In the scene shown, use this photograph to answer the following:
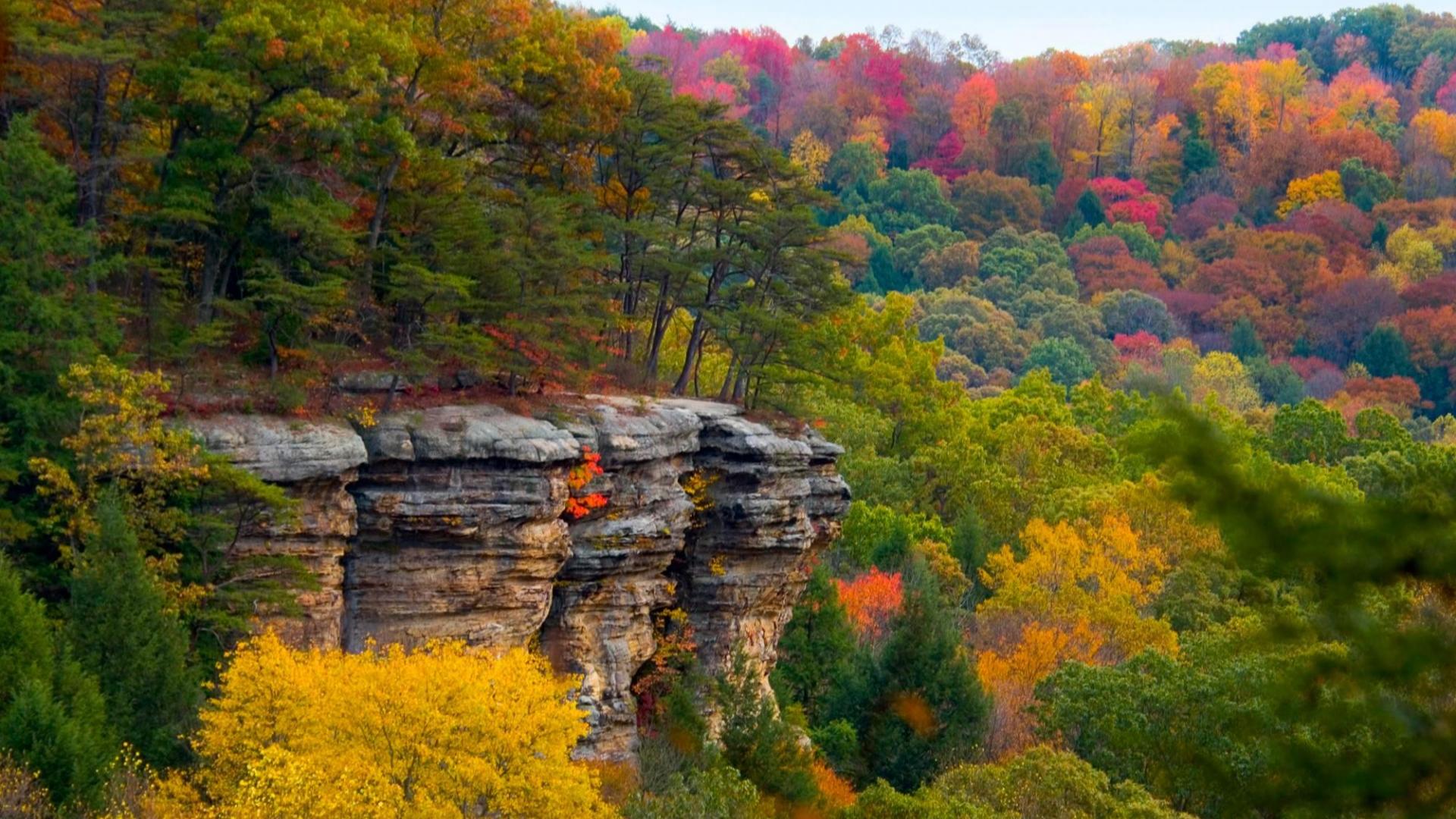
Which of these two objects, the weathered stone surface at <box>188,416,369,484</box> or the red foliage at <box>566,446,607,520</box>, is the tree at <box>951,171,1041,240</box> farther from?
the weathered stone surface at <box>188,416,369,484</box>

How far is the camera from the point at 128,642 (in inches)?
727

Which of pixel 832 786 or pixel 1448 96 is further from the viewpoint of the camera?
pixel 1448 96

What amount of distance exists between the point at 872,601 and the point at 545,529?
60.1 ft

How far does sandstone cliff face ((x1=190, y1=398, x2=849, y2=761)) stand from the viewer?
22.0m

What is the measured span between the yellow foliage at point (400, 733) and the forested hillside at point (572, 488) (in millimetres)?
56

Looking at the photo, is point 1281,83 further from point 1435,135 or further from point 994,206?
point 994,206

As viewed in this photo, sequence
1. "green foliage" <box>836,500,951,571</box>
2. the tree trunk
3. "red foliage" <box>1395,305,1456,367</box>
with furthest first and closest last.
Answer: "red foliage" <box>1395,305,1456,367</box>, "green foliage" <box>836,500,951,571</box>, the tree trunk

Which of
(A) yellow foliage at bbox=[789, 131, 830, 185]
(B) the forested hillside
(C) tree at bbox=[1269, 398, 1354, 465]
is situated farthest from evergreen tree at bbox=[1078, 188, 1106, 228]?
(B) the forested hillside

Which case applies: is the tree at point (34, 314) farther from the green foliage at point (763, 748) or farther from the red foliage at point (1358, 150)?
the red foliage at point (1358, 150)

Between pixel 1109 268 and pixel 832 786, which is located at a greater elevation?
pixel 1109 268

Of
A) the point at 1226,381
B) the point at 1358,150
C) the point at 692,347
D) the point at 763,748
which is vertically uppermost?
the point at 1358,150

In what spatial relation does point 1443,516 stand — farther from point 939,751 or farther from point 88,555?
point 939,751

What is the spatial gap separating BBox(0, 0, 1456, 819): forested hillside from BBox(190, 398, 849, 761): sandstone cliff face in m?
0.67

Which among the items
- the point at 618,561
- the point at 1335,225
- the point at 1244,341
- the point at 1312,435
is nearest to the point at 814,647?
the point at 618,561
